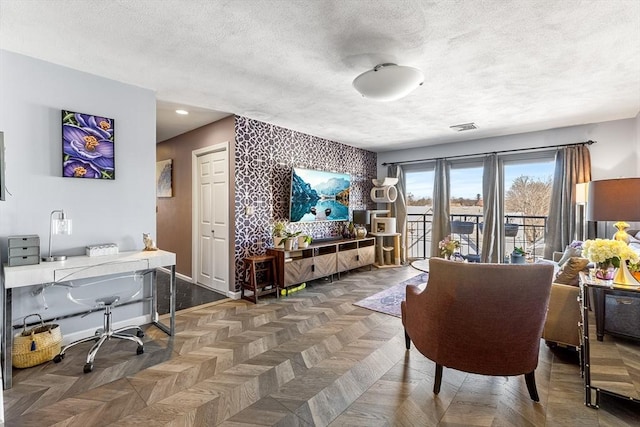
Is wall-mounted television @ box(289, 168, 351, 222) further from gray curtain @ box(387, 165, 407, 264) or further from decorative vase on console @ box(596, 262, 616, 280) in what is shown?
decorative vase on console @ box(596, 262, 616, 280)

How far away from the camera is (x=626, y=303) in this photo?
211 centimetres

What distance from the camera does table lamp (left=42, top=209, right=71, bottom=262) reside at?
7.61 ft

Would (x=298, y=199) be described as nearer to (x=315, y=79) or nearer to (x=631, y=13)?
(x=315, y=79)

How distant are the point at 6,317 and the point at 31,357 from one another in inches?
18.3

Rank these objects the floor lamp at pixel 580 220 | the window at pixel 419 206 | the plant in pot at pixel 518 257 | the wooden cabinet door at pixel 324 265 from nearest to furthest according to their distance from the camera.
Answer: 1. the plant in pot at pixel 518 257
2. the floor lamp at pixel 580 220
3. the wooden cabinet door at pixel 324 265
4. the window at pixel 419 206

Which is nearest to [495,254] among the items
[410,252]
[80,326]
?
[410,252]

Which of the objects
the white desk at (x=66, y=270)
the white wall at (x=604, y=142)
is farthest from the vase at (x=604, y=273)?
the white desk at (x=66, y=270)

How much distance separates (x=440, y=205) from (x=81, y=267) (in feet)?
17.5

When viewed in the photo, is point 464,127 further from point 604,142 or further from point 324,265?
point 324,265

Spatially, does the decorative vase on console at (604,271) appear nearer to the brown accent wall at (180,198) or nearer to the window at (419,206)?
the window at (419,206)

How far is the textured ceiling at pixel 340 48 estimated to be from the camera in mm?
1785

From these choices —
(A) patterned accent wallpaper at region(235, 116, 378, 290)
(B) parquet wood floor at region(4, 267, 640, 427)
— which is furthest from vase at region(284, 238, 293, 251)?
(B) parquet wood floor at region(4, 267, 640, 427)

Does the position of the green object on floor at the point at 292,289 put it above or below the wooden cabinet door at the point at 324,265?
below

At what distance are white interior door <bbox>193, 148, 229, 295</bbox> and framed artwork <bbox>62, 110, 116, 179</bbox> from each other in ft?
4.69
